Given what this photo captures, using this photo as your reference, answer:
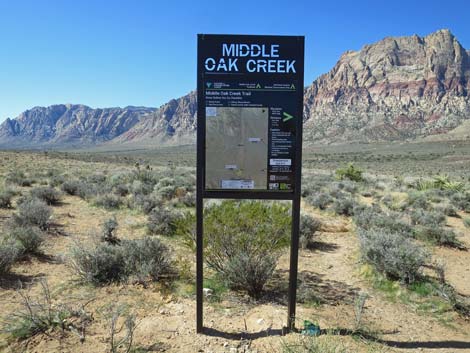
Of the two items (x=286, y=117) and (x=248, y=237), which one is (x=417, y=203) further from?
(x=286, y=117)

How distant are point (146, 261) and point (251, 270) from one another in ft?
6.20

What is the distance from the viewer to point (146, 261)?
5652 millimetres

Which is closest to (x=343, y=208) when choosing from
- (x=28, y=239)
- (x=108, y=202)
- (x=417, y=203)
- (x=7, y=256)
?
(x=417, y=203)

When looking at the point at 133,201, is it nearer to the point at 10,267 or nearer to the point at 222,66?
the point at 10,267

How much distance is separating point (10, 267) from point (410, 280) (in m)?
6.92

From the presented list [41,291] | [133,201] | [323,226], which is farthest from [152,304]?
[133,201]

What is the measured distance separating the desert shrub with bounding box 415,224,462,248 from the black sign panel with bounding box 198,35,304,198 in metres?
6.47

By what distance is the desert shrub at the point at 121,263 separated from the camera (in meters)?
5.41

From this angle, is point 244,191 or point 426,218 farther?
point 426,218

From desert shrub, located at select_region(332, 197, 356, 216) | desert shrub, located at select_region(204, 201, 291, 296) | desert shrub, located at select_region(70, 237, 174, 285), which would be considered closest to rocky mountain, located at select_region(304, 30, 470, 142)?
desert shrub, located at select_region(332, 197, 356, 216)

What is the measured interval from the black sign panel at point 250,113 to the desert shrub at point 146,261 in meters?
2.40

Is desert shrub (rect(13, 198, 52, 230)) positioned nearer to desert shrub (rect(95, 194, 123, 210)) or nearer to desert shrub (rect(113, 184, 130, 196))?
desert shrub (rect(95, 194, 123, 210))

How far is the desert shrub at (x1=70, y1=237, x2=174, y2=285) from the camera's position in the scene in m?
5.41

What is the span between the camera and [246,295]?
16.8 feet
